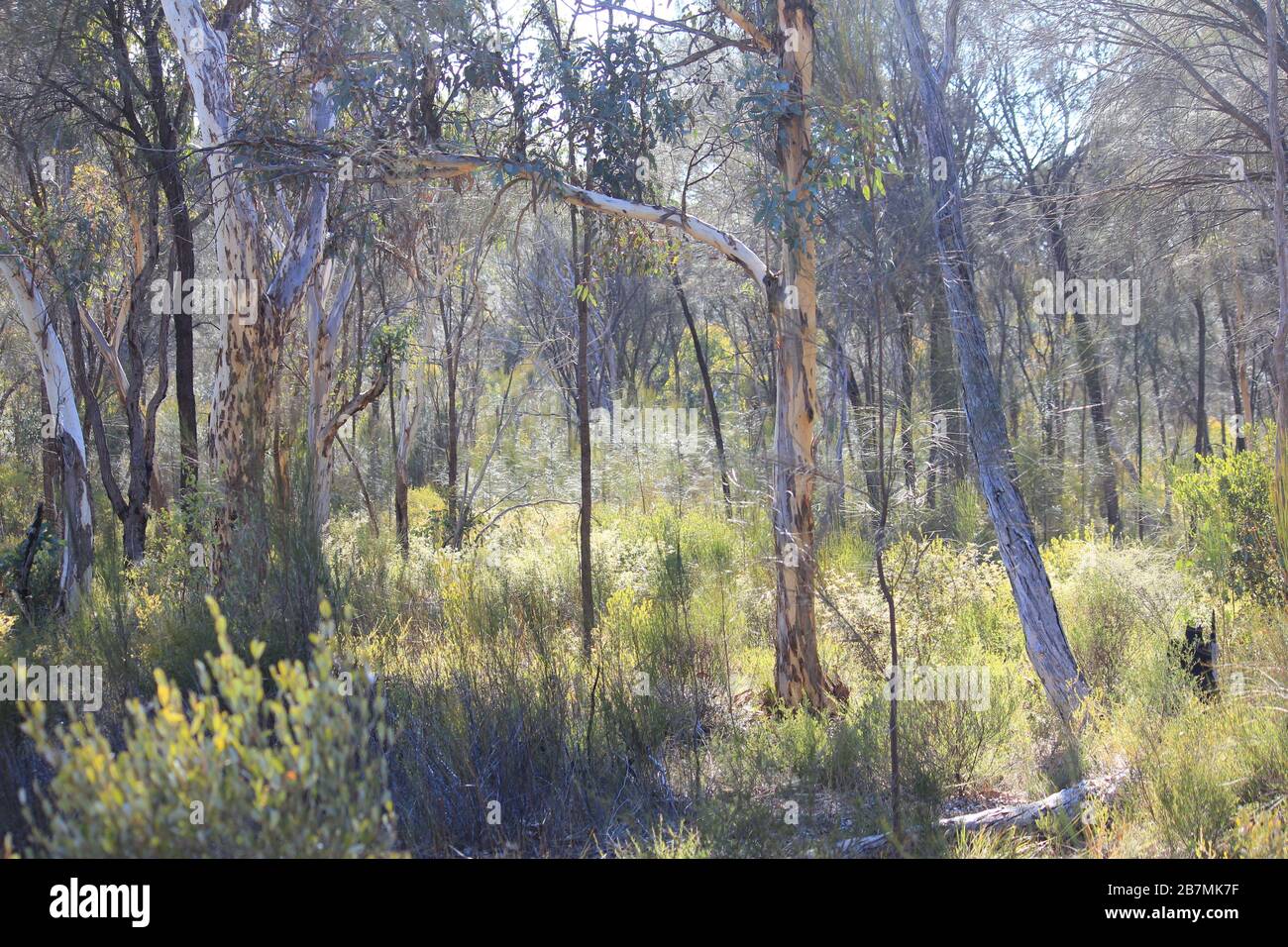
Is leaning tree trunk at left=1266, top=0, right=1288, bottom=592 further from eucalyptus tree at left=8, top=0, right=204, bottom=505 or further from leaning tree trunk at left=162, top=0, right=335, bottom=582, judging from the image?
eucalyptus tree at left=8, top=0, right=204, bottom=505

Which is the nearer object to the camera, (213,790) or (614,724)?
(213,790)

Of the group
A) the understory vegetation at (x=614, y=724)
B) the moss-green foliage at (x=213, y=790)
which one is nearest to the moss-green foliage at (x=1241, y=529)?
the understory vegetation at (x=614, y=724)

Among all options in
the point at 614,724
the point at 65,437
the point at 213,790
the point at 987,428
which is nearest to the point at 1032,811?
the point at 614,724

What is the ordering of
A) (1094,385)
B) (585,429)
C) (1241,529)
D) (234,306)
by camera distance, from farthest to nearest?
(1094,385)
(1241,529)
(234,306)
(585,429)

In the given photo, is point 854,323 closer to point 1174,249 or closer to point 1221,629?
point 1174,249

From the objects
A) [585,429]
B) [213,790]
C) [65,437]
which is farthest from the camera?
[65,437]

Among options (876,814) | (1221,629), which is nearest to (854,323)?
(1221,629)

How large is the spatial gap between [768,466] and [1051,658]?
7.90 feet

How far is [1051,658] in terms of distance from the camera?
6641 mm

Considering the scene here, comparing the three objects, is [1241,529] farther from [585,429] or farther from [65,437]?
[65,437]

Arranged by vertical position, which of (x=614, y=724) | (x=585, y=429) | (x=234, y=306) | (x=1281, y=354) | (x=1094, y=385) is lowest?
(x=614, y=724)

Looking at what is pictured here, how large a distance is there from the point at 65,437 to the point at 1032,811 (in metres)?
10.2

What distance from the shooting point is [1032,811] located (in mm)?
4992

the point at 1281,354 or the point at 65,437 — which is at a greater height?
the point at 1281,354
